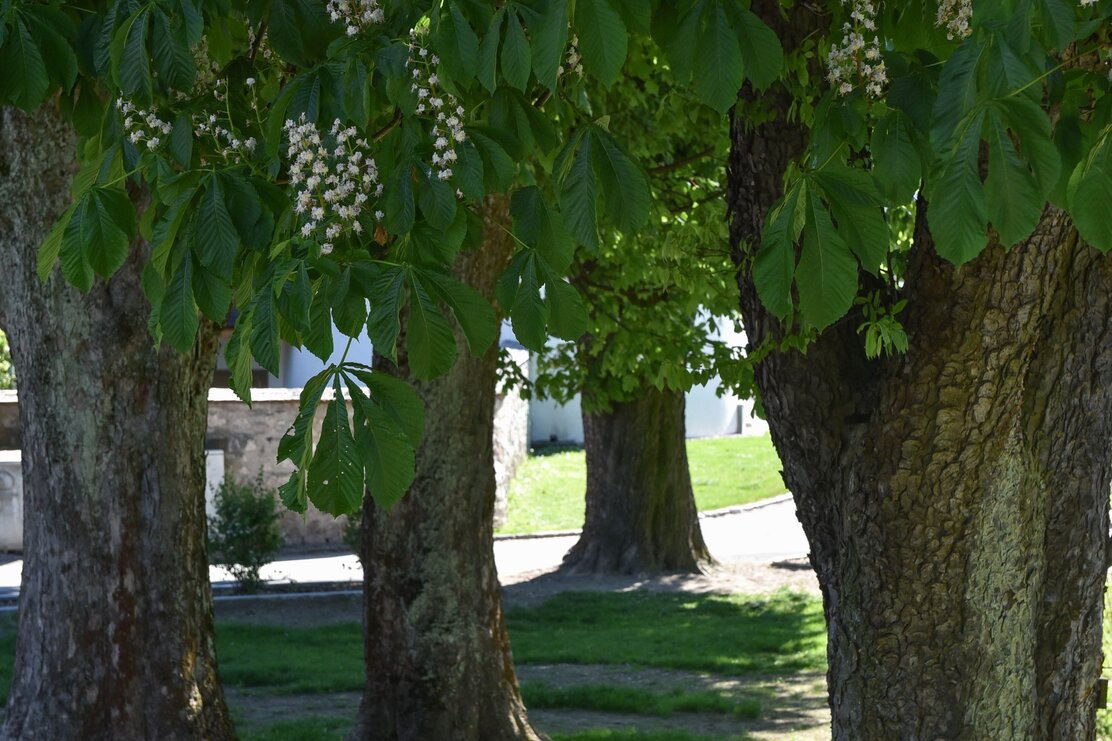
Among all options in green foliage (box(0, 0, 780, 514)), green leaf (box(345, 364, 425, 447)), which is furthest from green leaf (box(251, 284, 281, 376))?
green leaf (box(345, 364, 425, 447))

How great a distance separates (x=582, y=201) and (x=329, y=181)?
527mm

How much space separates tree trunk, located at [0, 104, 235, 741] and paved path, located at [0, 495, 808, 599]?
283 inches

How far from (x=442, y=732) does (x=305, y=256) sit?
5.21 meters

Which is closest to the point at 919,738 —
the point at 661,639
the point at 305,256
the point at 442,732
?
the point at 305,256

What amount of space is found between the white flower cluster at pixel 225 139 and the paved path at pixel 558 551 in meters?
10.3

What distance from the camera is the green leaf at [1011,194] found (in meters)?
2.39

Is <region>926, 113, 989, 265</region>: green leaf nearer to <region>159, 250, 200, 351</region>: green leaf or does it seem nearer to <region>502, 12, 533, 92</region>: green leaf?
<region>502, 12, 533, 92</region>: green leaf

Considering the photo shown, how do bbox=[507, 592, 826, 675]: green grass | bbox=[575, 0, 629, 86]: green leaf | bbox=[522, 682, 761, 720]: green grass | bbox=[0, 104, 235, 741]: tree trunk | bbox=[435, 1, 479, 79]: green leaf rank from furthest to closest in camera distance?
bbox=[507, 592, 826, 675]: green grass
bbox=[522, 682, 761, 720]: green grass
bbox=[0, 104, 235, 741]: tree trunk
bbox=[435, 1, 479, 79]: green leaf
bbox=[575, 0, 629, 86]: green leaf

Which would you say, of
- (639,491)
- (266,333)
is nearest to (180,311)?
(266,333)

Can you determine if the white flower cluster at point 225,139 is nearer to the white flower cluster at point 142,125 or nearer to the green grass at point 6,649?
the white flower cluster at point 142,125

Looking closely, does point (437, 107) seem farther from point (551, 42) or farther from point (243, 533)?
point (243, 533)

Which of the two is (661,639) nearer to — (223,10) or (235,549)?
(235,549)

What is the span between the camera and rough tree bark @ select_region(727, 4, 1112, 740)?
4.36 metres

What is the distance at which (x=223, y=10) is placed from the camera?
3.57 m
